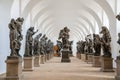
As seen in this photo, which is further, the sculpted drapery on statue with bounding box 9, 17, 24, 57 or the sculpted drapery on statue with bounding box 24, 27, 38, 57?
the sculpted drapery on statue with bounding box 24, 27, 38, 57

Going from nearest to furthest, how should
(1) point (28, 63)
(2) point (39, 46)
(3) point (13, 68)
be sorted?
(3) point (13, 68), (1) point (28, 63), (2) point (39, 46)

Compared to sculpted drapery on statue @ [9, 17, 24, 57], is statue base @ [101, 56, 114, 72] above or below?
below

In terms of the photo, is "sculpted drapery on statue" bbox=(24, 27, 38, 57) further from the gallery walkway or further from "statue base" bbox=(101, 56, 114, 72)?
"statue base" bbox=(101, 56, 114, 72)

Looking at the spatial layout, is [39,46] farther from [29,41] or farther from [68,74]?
[68,74]

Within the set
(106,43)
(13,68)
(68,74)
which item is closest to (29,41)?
(68,74)

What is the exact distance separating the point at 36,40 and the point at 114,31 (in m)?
5.67

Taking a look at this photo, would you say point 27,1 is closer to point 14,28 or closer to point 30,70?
point 30,70

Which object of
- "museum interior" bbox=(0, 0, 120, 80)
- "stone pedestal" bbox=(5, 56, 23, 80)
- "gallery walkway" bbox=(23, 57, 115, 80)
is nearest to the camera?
"stone pedestal" bbox=(5, 56, 23, 80)

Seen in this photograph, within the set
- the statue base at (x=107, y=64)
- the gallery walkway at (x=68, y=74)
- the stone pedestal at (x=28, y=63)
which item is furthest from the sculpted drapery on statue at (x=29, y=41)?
the statue base at (x=107, y=64)

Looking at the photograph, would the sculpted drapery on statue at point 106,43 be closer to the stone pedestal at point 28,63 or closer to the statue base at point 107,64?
the statue base at point 107,64

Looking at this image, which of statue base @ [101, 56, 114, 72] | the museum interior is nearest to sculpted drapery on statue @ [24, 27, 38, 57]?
the museum interior

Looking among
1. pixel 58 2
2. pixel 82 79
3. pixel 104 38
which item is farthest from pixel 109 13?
pixel 82 79

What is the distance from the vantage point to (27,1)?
21672mm

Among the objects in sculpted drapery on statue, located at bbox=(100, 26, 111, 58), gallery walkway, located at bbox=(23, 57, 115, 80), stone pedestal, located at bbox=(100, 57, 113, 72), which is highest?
sculpted drapery on statue, located at bbox=(100, 26, 111, 58)
